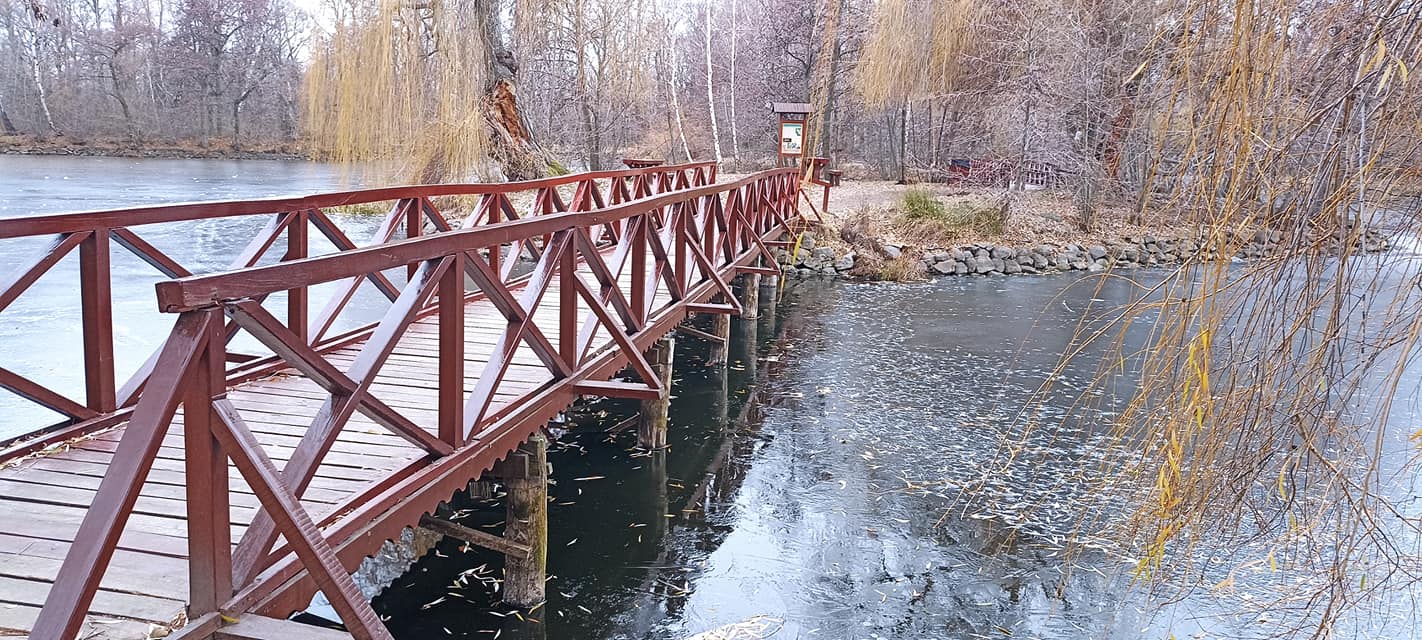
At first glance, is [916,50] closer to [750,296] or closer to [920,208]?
[920,208]

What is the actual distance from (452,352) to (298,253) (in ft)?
5.06

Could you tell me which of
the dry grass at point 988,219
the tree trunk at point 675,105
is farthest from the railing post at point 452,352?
the tree trunk at point 675,105

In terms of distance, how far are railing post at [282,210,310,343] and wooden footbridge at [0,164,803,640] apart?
0.01 m

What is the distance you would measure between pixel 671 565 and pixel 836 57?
19555 millimetres

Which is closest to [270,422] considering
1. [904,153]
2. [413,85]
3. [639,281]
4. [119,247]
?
[639,281]

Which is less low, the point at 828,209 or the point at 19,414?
the point at 828,209

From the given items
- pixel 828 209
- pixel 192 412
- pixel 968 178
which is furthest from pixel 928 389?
pixel 968 178

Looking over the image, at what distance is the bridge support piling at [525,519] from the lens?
15.0ft

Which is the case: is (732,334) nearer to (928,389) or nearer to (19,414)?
(928,389)

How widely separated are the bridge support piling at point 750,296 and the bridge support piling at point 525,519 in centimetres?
753

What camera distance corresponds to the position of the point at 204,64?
38.9 meters

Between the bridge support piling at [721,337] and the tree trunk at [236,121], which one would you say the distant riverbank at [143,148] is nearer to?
the tree trunk at [236,121]

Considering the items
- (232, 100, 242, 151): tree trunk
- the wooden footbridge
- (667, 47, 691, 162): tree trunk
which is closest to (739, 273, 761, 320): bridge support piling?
the wooden footbridge

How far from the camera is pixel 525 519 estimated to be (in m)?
4.58
